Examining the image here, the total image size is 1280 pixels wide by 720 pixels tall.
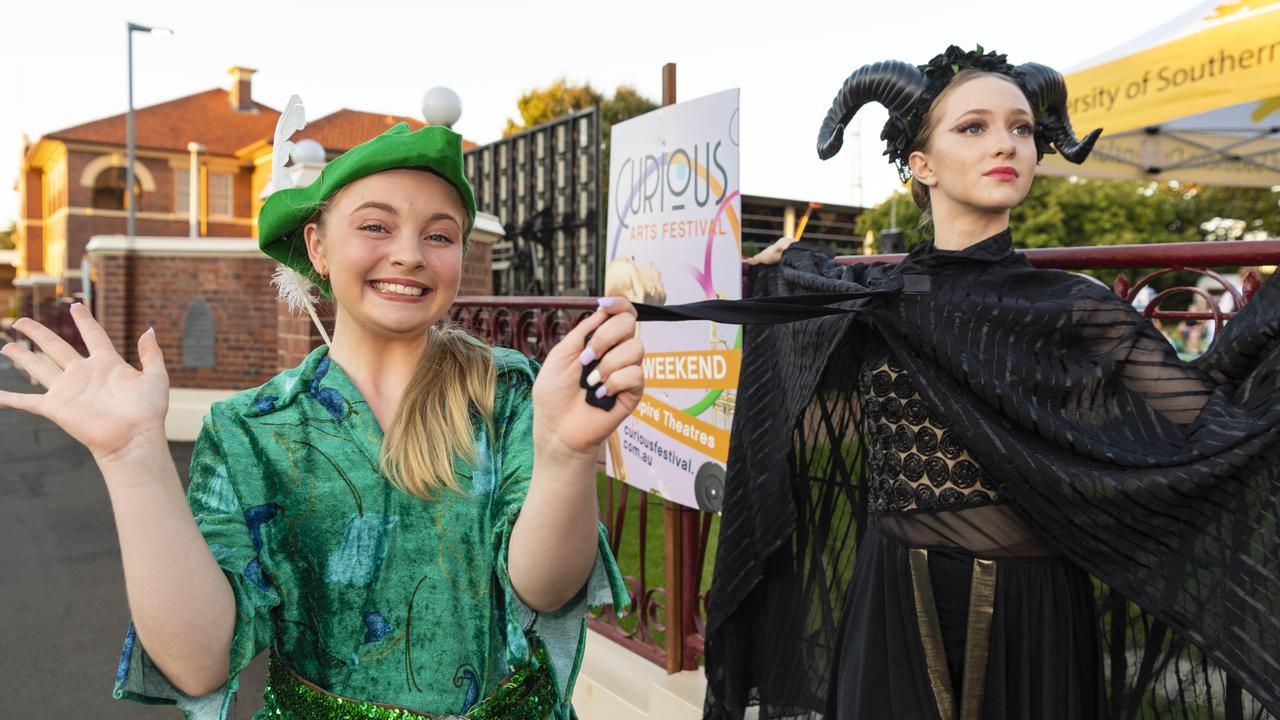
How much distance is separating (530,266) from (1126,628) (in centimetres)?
1244

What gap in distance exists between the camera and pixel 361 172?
1419mm

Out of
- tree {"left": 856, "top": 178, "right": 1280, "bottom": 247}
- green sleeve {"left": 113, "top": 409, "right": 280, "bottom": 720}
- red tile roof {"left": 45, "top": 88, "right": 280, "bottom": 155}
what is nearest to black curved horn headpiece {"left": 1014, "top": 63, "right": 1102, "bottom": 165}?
green sleeve {"left": 113, "top": 409, "right": 280, "bottom": 720}

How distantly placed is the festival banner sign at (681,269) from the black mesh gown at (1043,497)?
65 cm

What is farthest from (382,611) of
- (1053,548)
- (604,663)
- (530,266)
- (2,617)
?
(530,266)

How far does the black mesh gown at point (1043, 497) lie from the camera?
155 centimetres

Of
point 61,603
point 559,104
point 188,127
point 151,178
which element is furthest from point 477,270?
point 188,127

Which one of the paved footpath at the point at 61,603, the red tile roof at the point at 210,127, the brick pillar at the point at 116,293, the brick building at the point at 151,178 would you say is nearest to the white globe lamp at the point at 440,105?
the paved footpath at the point at 61,603

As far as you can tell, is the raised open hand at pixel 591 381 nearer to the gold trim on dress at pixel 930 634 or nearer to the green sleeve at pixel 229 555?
the green sleeve at pixel 229 555

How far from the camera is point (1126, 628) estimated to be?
190 centimetres

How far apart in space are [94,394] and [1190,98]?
5.20m

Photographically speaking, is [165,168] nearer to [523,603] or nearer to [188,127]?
[188,127]

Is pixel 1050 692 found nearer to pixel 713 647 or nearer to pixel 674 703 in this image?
pixel 713 647

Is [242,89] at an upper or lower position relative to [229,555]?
upper

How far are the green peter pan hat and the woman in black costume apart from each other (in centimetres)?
43
